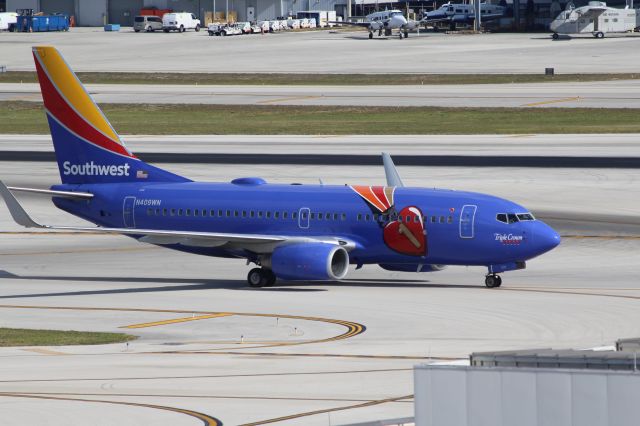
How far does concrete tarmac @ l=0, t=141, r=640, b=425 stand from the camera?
29703mm

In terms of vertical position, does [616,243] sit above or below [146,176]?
below

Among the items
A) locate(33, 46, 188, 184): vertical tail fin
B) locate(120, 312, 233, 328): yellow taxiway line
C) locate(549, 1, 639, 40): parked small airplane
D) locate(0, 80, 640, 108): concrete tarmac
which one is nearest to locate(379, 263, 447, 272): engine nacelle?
locate(120, 312, 233, 328): yellow taxiway line

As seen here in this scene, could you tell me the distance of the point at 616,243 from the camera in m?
58.2

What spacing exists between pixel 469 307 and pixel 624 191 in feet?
94.0

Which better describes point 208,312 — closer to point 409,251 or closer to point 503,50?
point 409,251

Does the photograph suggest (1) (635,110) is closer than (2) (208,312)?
No

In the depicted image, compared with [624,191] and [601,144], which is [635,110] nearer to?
[601,144]

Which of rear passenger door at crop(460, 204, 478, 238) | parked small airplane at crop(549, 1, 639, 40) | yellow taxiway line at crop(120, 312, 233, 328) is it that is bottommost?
yellow taxiway line at crop(120, 312, 233, 328)

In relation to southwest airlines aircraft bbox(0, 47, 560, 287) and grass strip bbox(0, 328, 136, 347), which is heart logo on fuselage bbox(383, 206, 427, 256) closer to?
southwest airlines aircraft bbox(0, 47, 560, 287)

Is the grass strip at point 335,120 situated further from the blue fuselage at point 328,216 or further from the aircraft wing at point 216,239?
the aircraft wing at point 216,239

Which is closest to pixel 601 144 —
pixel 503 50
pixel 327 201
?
pixel 327 201

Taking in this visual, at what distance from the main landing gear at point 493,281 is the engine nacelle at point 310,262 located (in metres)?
5.20

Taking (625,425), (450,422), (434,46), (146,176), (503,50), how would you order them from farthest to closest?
(434,46), (503,50), (146,176), (450,422), (625,425)

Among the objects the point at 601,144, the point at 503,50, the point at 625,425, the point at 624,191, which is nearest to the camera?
the point at 625,425
